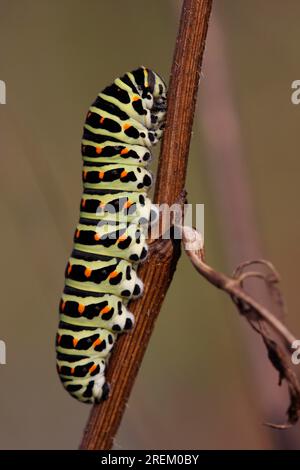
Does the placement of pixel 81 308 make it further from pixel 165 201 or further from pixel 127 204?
pixel 165 201

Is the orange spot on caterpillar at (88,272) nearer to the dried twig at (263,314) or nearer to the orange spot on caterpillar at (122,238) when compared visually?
the orange spot on caterpillar at (122,238)

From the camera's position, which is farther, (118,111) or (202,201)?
(202,201)

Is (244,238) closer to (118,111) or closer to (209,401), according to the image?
(118,111)

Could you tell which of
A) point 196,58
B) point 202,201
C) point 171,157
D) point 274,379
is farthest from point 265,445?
point 202,201

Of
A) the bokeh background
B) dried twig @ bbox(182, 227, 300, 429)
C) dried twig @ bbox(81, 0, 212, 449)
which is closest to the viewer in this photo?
dried twig @ bbox(182, 227, 300, 429)

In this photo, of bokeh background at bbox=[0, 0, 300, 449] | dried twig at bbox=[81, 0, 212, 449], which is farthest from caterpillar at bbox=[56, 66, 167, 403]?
bokeh background at bbox=[0, 0, 300, 449]

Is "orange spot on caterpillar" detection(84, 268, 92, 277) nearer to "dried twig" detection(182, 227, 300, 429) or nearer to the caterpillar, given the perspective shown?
the caterpillar
